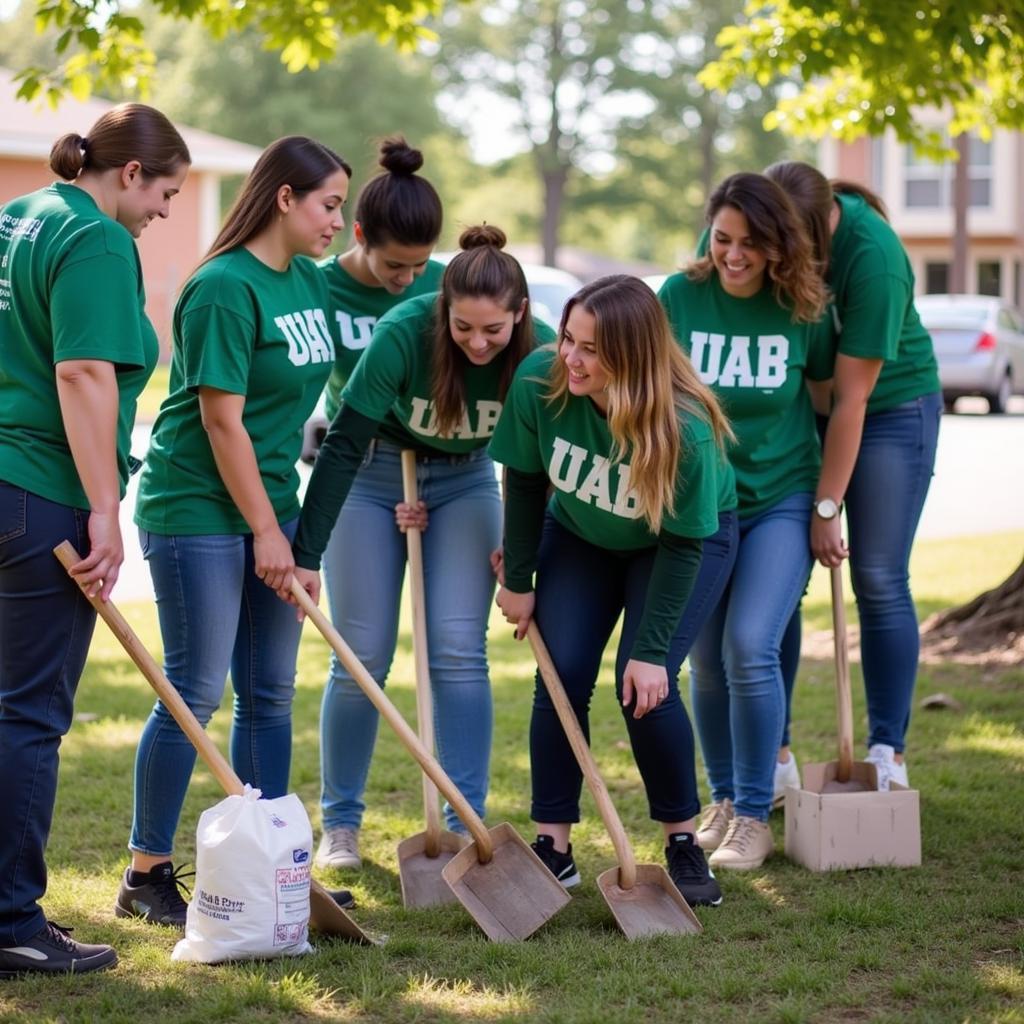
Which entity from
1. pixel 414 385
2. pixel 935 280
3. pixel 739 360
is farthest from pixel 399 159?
pixel 935 280

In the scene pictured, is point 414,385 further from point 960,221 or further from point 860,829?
point 960,221

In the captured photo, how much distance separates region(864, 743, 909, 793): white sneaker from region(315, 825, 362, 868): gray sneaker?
1591mm

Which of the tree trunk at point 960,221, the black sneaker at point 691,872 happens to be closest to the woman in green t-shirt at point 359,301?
the black sneaker at point 691,872

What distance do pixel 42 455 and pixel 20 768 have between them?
69cm

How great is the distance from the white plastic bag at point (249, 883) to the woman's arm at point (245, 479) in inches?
22.5

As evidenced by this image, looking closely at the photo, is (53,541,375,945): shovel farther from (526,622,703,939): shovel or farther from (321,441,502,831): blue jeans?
(321,441,502,831): blue jeans

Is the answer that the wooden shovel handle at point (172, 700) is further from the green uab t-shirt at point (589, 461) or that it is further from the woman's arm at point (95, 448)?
the green uab t-shirt at point (589, 461)

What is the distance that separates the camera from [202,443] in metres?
3.87

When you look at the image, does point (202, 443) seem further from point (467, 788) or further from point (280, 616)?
point (467, 788)

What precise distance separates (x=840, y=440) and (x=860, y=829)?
1.11m

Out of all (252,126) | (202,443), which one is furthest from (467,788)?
(252,126)

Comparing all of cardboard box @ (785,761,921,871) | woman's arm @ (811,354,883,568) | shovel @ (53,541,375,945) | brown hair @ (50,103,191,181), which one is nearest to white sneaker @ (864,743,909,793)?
cardboard box @ (785,761,921,871)

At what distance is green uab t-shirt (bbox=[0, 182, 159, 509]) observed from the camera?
3.34m

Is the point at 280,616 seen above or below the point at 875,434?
below
